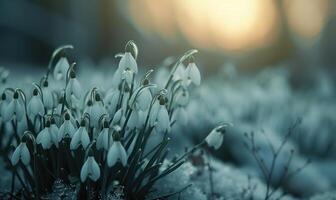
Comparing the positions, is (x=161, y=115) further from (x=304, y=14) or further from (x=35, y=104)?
(x=304, y=14)

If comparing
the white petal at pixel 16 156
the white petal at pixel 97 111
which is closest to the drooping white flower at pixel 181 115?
the white petal at pixel 97 111

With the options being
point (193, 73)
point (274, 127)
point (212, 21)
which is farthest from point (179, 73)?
point (212, 21)

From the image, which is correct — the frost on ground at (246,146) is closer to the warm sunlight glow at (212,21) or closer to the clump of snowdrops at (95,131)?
the clump of snowdrops at (95,131)

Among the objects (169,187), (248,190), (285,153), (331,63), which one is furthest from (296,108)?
(331,63)

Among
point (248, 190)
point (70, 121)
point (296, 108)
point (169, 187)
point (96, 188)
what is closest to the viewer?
point (70, 121)

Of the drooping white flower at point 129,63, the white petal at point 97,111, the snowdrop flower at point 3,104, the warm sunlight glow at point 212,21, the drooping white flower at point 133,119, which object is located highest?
the drooping white flower at point 129,63

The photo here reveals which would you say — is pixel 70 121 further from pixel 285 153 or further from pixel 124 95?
pixel 285 153
